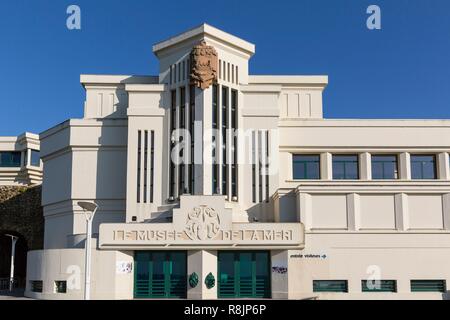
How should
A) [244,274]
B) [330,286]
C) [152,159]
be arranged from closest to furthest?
[330,286]
[244,274]
[152,159]

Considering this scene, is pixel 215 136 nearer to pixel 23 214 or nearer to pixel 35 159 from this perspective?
pixel 23 214

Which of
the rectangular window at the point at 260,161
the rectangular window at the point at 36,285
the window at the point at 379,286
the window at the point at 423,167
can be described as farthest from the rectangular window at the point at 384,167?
the rectangular window at the point at 36,285

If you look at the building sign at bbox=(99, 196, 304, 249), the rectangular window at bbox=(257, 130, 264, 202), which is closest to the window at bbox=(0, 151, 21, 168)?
the building sign at bbox=(99, 196, 304, 249)

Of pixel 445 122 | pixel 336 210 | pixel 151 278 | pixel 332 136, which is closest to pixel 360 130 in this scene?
pixel 332 136

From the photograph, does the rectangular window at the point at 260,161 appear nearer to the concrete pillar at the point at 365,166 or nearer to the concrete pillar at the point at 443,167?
the concrete pillar at the point at 365,166

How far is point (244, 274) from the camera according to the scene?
3281 cm

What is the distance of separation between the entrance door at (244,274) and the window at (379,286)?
19.5ft

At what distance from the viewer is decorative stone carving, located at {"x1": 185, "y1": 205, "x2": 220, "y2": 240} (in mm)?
32562

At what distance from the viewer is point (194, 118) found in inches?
1460

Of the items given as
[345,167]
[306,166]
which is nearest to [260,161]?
[306,166]

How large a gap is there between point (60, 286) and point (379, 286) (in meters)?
19.8

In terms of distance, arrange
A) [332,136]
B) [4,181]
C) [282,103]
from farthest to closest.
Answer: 1. [4,181]
2. [282,103]
3. [332,136]

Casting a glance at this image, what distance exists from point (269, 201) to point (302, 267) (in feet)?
21.1
